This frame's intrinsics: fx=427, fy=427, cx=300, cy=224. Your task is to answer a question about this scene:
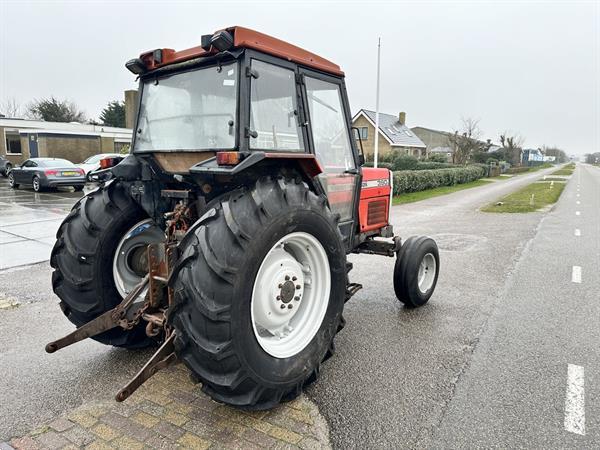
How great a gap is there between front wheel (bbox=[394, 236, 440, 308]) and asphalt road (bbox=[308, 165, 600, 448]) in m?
0.18

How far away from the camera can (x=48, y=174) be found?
16938 mm

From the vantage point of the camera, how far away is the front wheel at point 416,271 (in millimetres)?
4609

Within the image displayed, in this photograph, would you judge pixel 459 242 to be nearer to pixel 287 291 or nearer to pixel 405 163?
pixel 287 291

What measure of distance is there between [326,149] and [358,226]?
1.03 meters

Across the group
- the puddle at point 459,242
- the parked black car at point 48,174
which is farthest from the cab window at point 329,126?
the parked black car at point 48,174

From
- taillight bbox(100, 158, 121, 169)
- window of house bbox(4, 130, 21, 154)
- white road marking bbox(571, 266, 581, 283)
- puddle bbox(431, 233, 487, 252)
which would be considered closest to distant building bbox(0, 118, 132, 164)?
window of house bbox(4, 130, 21, 154)

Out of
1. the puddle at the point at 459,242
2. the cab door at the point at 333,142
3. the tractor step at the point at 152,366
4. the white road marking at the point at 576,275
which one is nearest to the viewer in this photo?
the tractor step at the point at 152,366

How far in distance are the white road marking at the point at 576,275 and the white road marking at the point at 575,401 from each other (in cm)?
313

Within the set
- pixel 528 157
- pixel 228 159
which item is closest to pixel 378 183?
pixel 228 159

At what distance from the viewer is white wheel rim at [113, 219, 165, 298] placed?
133 inches

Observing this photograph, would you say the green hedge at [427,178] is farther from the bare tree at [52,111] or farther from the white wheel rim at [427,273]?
the bare tree at [52,111]

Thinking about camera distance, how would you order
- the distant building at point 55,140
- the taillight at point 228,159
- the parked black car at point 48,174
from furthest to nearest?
the distant building at point 55,140 → the parked black car at point 48,174 → the taillight at point 228,159

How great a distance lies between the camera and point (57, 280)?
10.9ft

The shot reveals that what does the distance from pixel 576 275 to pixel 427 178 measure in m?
16.3
